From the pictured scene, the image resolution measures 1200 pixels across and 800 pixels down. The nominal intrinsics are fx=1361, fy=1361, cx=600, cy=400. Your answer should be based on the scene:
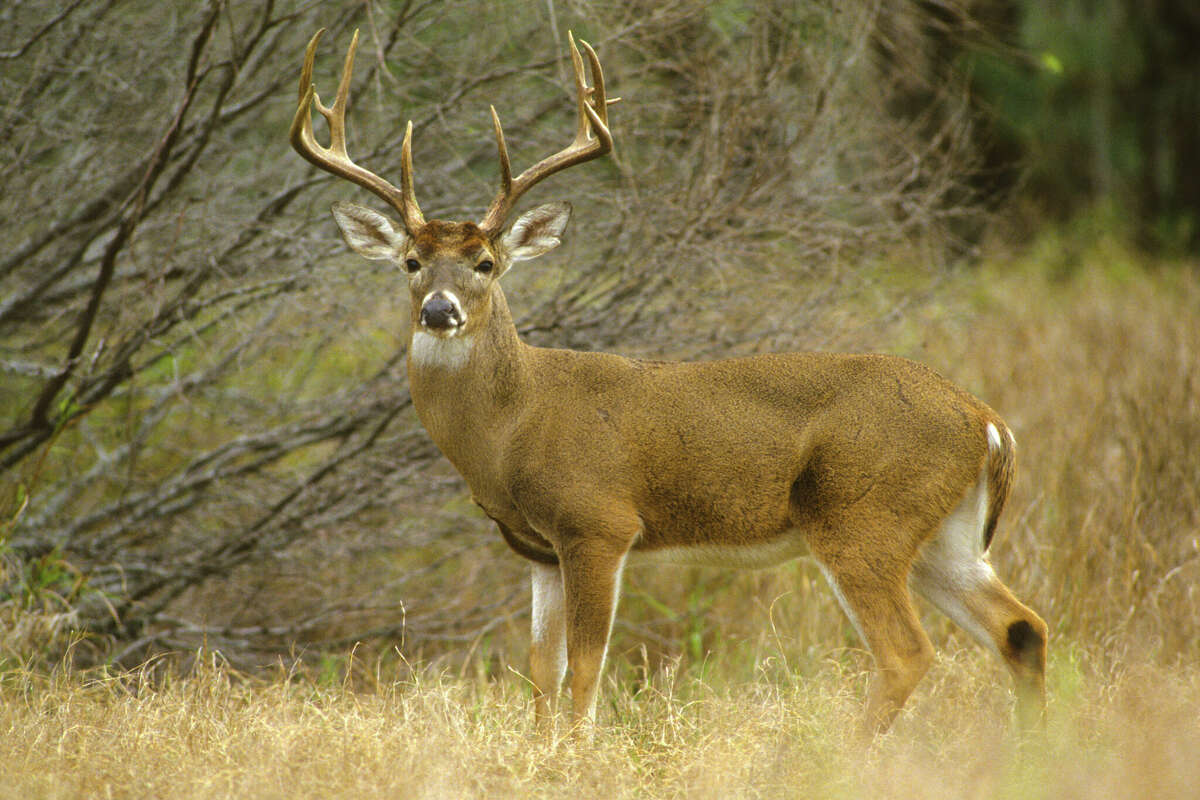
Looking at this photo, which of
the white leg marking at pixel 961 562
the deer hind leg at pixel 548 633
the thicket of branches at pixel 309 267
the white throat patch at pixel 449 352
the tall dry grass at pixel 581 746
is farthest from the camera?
the thicket of branches at pixel 309 267

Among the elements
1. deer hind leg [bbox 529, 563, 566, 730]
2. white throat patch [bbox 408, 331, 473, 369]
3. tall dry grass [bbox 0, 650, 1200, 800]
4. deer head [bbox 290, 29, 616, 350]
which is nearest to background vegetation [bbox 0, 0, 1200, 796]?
deer hind leg [bbox 529, 563, 566, 730]

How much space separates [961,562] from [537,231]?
1972 millimetres

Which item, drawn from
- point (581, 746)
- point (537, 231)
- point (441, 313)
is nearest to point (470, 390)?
point (441, 313)

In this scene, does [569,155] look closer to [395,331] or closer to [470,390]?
[470,390]

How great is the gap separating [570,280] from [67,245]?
244 cm

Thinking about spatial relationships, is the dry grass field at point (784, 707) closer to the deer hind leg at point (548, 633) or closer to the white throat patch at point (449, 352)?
the deer hind leg at point (548, 633)

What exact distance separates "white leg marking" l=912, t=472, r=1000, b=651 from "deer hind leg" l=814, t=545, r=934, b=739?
0.21 m

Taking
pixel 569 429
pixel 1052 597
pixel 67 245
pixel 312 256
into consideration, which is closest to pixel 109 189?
pixel 67 245

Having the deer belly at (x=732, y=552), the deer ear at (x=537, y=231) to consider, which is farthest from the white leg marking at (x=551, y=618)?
the deer ear at (x=537, y=231)

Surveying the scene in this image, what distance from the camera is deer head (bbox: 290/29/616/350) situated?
4.81 meters

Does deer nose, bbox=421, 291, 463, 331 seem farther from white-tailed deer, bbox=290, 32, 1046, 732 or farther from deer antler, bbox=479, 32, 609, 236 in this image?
deer antler, bbox=479, 32, 609, 236

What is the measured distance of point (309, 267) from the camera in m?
6.33

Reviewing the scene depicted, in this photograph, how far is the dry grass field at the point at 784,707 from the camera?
377cm

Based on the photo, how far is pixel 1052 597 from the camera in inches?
238
